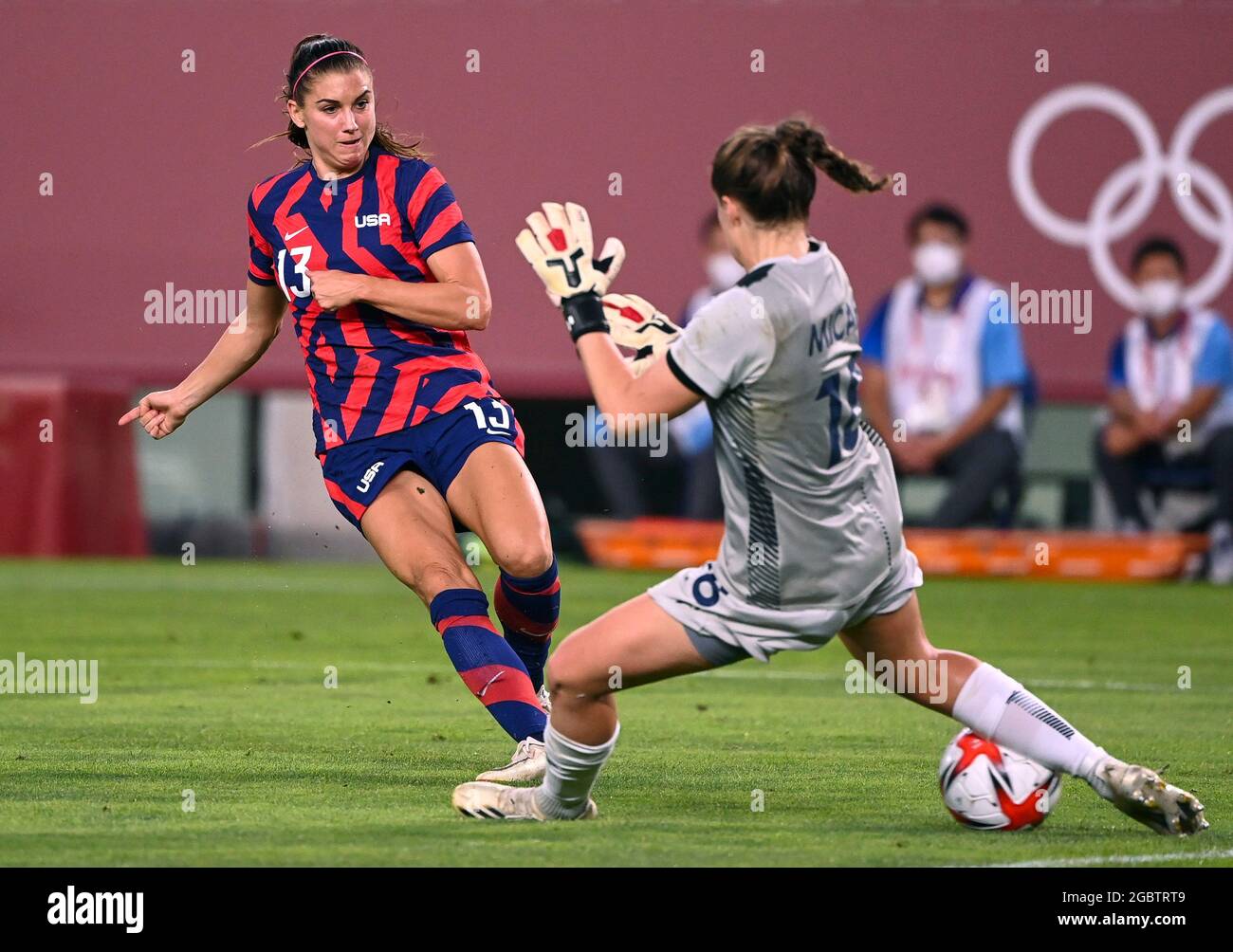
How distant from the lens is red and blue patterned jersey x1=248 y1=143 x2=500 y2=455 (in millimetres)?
7008

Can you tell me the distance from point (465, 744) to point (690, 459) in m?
9.92

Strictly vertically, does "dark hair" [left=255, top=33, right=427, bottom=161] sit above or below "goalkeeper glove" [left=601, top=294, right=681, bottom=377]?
above

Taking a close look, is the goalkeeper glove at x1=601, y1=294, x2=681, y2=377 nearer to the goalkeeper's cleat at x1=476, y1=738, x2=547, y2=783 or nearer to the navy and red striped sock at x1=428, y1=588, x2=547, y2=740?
the navy and red striped sock at x1=428, y1=588, x2=547, y2=740

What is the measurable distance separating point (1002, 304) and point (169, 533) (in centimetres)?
739

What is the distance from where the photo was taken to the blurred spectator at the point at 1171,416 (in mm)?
17047

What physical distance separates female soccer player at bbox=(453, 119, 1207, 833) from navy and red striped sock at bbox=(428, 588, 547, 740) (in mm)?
713

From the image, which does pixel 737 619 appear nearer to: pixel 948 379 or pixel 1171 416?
pixel 948 379

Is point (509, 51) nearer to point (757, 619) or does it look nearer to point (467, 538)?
point (467, 538)

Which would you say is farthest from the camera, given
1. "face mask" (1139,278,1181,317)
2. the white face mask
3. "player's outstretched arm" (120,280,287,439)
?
"face mask" (1139,278,1181,317)

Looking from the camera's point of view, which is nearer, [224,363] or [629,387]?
[629,387]

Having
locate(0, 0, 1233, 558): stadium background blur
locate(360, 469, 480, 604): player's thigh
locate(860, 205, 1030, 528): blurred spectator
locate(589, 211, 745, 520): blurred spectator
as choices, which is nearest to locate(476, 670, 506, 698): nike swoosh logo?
locate(360, 469, 480, 604): player's thigh

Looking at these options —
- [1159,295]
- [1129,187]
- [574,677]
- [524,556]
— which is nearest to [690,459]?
[1159,295]

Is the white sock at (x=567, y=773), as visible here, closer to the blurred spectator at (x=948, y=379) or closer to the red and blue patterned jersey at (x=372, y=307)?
the red and blue patterned jersey at (x=372, y=307)

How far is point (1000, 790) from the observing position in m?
5.91
